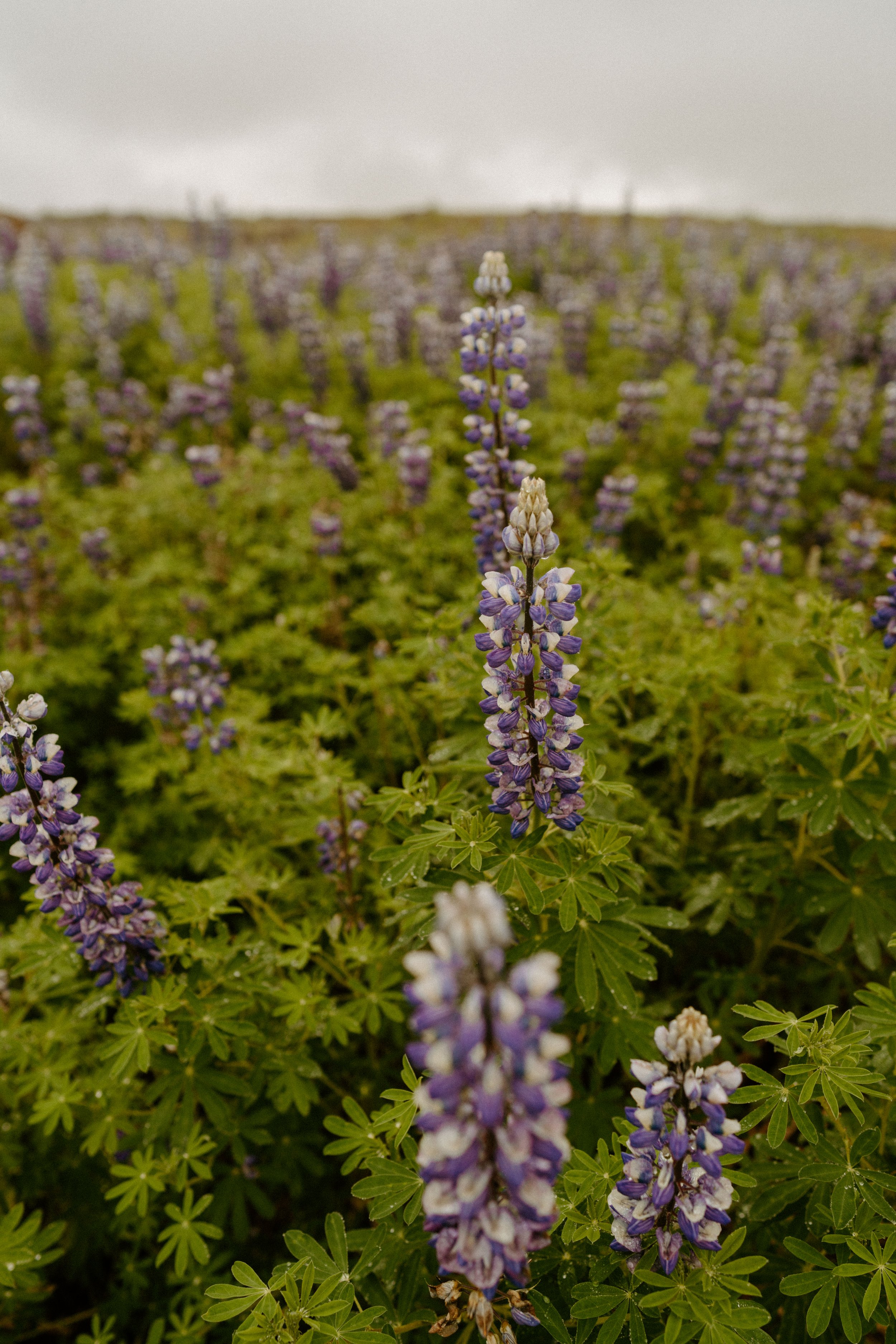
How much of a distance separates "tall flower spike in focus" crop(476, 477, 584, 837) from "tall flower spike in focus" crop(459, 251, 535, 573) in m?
1.62

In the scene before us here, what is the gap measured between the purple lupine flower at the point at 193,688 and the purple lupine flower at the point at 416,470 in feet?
7.93

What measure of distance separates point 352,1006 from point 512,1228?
1.98 m

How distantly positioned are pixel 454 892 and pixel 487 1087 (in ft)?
1.40

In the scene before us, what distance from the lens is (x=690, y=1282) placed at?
203cm

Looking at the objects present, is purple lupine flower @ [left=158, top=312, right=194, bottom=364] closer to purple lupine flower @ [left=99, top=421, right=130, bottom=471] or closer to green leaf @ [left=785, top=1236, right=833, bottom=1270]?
purple lupine flower @ [left=99, top=421, right=130, bottom=471]

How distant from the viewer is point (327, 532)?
21.0 feet

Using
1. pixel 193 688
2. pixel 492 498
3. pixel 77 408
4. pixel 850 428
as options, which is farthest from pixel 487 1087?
pixel 77 408

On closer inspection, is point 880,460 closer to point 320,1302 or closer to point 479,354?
point 479,354

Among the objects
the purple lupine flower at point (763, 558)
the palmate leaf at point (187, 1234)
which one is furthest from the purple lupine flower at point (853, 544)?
the palmate leaf at point (187, 1234)

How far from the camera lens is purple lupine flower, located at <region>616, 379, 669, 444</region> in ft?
25.6

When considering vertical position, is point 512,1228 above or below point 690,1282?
above

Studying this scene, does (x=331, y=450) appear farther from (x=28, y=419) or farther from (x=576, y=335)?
(x=576, y=335)

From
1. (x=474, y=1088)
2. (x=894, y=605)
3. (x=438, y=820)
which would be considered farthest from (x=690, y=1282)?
(x=894, y=605)

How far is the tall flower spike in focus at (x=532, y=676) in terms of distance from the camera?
2348 mm
